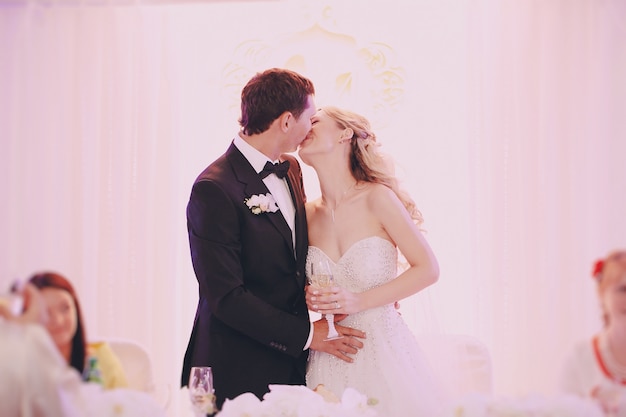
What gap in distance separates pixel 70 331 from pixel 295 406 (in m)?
0.74

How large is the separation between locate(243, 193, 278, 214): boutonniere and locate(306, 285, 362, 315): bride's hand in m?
0.38

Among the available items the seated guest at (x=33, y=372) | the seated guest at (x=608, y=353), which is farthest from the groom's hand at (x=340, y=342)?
the seated guest at (x=33, y=372)

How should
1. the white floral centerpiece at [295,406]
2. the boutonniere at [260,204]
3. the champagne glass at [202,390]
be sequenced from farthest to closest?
1. the boutonniere at [260,204]
2. the champagne glass at [202,390]
3. the white floral centerpiece at [295,406]

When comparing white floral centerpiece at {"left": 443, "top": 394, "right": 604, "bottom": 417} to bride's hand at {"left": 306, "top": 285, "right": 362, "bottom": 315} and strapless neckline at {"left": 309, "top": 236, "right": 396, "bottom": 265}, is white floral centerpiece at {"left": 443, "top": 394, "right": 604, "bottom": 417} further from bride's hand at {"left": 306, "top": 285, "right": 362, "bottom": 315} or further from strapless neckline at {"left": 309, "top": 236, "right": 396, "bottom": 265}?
strapless neckline at {"left": 309, "top": 236, "right": 396, "bottom": 265}

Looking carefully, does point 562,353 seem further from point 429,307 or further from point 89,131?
point 89,131

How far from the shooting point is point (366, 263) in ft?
10.9

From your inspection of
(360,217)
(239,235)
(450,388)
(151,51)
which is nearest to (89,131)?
(239,235)

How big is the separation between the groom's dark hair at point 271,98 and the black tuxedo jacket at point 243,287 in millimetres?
256

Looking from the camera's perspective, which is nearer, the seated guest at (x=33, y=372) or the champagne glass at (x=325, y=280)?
the seated guest at (x=33, y=372)

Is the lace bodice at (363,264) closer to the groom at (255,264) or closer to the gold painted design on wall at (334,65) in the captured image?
the groom at (255,264)

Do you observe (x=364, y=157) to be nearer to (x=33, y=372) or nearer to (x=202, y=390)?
(x=202, y=390)

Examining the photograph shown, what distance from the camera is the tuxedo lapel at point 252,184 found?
10.5 ft

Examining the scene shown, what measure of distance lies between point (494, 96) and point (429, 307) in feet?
4.05

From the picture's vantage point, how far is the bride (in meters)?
3.22
